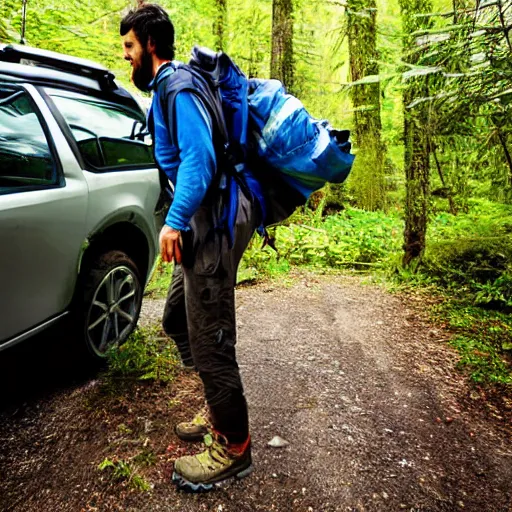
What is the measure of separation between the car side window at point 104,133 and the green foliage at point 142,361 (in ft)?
4.68

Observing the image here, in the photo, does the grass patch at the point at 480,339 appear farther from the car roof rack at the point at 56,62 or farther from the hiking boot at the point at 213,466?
the car roof rack at the point at 56,62

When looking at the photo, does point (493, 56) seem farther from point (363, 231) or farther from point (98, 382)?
point (363, 231)

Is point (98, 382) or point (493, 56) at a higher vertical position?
point (493, 56)

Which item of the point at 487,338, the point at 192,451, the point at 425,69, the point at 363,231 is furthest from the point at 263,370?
the point at 363,231

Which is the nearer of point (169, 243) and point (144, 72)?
point (169, 243)

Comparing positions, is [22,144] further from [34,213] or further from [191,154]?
[191,154]

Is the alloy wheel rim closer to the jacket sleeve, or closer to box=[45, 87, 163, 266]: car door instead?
box=[45, 87, 163, 266]: car door

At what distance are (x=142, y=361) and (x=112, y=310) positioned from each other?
476mm

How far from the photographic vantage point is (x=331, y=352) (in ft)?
12.7

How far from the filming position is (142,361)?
3273mm

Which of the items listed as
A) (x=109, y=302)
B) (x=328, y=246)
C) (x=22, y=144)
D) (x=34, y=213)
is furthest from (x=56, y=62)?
(x=328, y=246)

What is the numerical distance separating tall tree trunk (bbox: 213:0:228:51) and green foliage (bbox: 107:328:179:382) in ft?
27.0

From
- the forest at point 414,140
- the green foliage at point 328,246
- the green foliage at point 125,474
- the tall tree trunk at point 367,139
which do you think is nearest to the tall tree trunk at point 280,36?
the forest at point 414,140

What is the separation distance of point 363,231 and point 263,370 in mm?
5491
